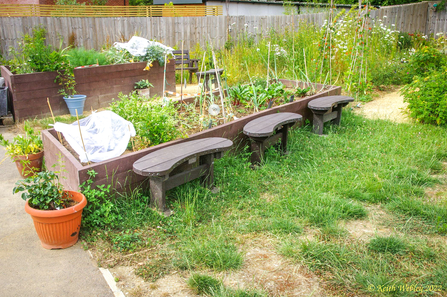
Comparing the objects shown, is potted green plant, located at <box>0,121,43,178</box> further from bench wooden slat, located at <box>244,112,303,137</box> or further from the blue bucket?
bench wooden slat, located at <box>244,112,303,137</box>

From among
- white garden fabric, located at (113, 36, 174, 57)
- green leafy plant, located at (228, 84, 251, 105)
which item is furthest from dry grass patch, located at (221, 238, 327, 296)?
white garden fabric, located at (113, 36, 174, 57)

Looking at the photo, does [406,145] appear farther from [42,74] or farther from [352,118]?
[42,74]

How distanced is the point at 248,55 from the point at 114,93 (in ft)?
12.9

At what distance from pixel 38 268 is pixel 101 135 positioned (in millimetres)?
1675

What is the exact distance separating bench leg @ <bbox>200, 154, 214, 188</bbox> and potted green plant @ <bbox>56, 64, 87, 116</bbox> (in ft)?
13.5

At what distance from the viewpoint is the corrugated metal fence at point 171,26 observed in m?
10.5

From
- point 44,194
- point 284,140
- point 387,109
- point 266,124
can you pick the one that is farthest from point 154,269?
point 387,109

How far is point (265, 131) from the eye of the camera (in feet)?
14.4

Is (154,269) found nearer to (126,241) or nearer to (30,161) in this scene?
(126,241)

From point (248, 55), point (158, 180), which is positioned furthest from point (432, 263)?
point (248, 55)

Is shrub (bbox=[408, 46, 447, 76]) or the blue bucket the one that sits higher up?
shrub (bbox=[408, 46, 447, 76])

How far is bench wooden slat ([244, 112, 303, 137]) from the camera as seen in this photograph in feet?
14.4

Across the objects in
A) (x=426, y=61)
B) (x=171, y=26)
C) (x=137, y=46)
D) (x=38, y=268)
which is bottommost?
(x=38, y=268)

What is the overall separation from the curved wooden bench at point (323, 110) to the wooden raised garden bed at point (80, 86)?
4.38 metres
